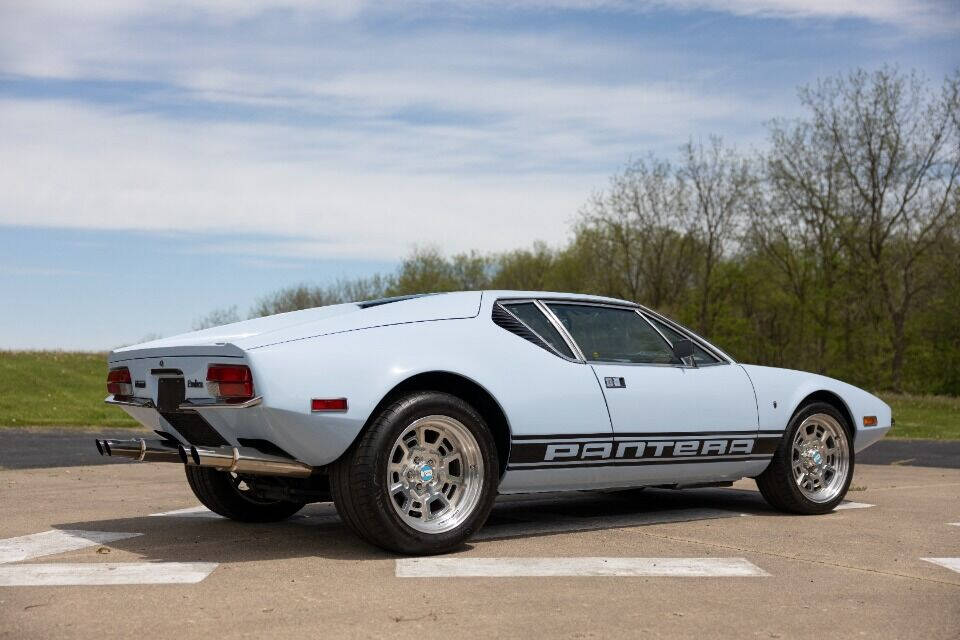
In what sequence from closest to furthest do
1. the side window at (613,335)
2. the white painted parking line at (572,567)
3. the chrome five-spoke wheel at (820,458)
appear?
the white painted parking line at (572,567) < the side window at (613,335) < the chrome five-spoke wheel at (820,458)

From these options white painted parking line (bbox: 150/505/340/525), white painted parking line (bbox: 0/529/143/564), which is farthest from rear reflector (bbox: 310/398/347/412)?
white painted parking line (bbox: 150/505/340/525)

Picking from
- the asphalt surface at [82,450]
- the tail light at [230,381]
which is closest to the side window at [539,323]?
the tail light at [230,381]

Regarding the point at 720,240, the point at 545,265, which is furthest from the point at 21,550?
the point at 545,265

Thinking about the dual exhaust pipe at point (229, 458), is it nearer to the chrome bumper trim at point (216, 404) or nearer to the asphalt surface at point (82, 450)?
the chrome bumper trim at point (216, 404)

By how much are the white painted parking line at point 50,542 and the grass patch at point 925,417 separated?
55.6 ft

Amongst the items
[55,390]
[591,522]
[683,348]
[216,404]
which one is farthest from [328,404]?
[55,390]

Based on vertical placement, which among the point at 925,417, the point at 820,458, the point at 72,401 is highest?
the point at 820,458

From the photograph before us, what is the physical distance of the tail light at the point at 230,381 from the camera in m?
5.45

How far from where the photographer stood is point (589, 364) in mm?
6645

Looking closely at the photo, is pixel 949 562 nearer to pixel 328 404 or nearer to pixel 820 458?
pixel 820 458

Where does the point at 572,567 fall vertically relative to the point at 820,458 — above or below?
below

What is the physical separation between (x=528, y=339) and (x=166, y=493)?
4.11 meters

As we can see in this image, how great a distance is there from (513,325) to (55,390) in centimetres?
2293

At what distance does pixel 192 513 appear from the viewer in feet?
25.2
